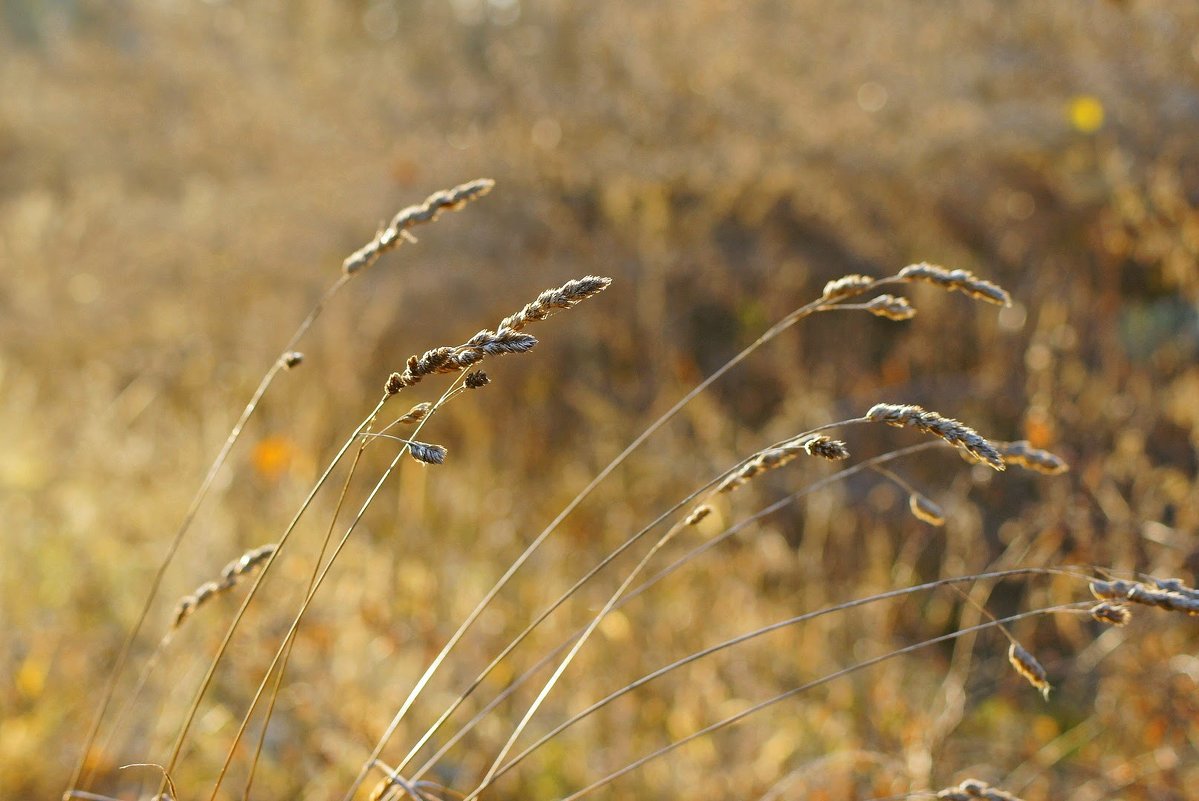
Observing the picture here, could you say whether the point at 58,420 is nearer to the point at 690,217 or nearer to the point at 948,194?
the point at 690,217

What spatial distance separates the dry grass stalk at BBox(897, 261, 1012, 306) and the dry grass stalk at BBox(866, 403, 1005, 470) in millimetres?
181

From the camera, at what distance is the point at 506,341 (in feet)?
3.51

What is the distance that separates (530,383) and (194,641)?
10.0 ft

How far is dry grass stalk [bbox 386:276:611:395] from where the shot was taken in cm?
106

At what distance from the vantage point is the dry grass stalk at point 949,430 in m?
1.04

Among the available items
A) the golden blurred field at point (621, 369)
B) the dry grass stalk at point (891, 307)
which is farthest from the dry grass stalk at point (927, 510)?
the golden blurred field at point (621, 369)

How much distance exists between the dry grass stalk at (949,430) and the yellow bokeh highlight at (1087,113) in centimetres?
427

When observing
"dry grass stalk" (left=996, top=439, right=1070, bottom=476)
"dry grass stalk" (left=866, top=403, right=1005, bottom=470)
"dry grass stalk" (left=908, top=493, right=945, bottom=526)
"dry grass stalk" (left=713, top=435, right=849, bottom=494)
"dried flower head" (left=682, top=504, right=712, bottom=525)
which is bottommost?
"dry grass stalk" (left=996, top=439, right=1070, bottom=476)

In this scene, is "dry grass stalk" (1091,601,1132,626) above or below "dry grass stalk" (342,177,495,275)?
below

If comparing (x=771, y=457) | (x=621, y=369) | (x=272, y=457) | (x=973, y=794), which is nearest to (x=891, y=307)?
(x=771, y=457)

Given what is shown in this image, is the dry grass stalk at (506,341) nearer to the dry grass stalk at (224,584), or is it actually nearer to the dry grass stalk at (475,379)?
the dry grass stalk at (475,379)

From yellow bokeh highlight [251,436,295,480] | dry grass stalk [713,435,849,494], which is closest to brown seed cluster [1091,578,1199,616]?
dry grass stalk [713,435,849,494]

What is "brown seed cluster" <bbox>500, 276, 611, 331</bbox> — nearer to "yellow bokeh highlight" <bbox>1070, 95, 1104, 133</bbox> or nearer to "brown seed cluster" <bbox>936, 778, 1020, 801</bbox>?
"brown seed cluster" <bbox>936, 778, 1020, 801</bbox>

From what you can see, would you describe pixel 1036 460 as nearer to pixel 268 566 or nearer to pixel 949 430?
pixel 949 430
